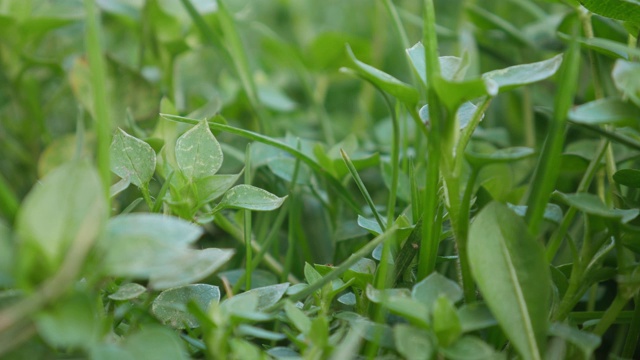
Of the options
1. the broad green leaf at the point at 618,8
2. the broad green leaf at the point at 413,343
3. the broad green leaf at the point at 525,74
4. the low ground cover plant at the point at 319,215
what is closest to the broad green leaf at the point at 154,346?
the low ground cover plant at the point at 319,215

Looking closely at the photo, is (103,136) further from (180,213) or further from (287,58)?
(287,58)

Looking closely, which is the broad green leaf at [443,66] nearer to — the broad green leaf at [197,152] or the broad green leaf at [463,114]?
the broad green leaf at [463,114]

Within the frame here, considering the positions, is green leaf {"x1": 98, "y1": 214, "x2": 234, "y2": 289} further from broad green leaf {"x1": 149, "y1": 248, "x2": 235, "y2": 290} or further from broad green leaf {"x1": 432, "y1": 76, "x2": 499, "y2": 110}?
broad green leaf {"x1": 432, "y1": 76, "x2": 499, "y2": 110}

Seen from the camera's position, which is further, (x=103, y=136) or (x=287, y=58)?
(x=287, y=58)

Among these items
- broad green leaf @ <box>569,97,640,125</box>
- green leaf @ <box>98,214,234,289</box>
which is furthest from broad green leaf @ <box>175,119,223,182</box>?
broad green leaf @ <box>569,97,640,125</box>

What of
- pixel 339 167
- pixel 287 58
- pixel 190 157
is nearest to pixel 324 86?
pixel 287 58

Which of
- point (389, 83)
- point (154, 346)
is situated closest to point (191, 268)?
point (154, 346)
